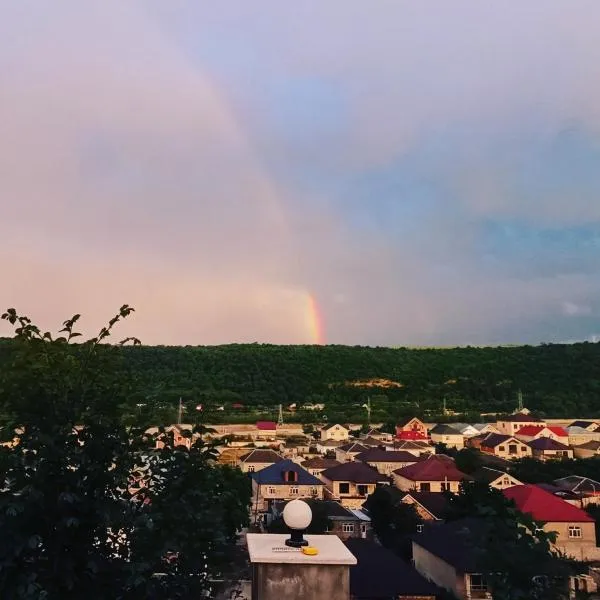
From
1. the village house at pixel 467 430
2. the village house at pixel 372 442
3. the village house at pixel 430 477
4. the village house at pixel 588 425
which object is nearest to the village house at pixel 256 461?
the village house at pixel 430 477

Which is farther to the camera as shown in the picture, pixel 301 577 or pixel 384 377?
pixel 384 377

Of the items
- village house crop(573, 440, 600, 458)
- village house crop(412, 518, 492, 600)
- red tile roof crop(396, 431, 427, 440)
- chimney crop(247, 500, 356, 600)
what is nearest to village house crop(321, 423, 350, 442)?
red tile roof crop(396, 431, 427, 440)

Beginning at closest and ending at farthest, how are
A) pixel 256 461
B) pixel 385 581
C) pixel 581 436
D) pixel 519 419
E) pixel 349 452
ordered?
pixel 385 581
pixel 256 461
pixel 349 452
pixel 581 436
pixel 519 419

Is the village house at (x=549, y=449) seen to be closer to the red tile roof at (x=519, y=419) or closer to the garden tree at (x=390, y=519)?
the red tile roof at (x=519, y=419)

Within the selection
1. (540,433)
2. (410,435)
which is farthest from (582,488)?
(540,433)

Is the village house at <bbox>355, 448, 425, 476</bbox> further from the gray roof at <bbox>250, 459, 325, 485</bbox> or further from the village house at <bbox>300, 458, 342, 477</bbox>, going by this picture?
the gray roof at <bbox>250, 459, 325, 485</bbox>

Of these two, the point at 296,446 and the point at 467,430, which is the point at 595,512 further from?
the point at 467,430

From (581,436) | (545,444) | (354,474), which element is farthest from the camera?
(581,436)
